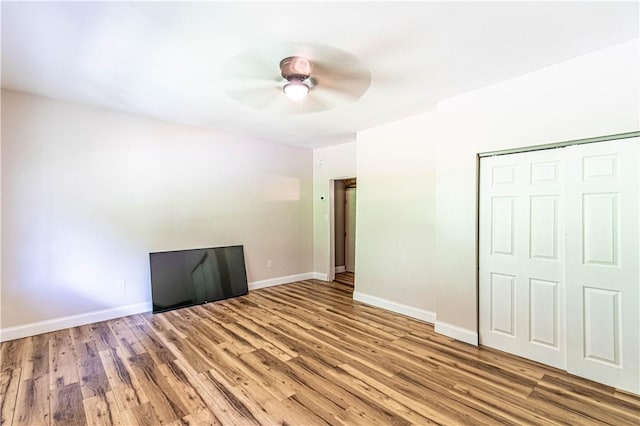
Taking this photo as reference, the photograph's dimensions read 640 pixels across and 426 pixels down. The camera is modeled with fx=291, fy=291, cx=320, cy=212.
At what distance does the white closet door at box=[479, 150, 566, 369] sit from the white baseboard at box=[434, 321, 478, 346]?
8 cm

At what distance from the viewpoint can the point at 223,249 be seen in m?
4.72

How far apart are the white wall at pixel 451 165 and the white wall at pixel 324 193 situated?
3.15 feet

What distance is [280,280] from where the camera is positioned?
5438 mm

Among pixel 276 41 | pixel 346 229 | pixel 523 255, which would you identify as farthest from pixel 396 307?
pixel 276 41

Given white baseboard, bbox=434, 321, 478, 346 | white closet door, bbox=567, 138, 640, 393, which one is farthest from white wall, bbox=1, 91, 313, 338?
white closet door, bbox=567, 138, 640, 393

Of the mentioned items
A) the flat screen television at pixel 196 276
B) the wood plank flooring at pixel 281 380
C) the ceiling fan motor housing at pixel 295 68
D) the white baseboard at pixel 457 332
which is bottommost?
the wood plank flooring at pixel 281 380

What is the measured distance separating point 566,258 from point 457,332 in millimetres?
1259

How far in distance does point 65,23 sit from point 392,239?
12.6 ft

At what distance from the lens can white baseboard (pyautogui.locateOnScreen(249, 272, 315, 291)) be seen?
16.7ft

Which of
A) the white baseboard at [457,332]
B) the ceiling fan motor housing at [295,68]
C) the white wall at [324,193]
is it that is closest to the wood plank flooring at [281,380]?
the white baseboard at [457,332]

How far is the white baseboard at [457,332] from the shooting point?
2.98 m

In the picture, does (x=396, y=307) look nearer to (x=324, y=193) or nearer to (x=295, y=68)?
(x=324, y=193)

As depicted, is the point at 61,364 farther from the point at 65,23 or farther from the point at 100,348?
the point at 65,23

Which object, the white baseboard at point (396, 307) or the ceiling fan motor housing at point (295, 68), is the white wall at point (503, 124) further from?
the ceiling fan motor housing at point (295, 68)
